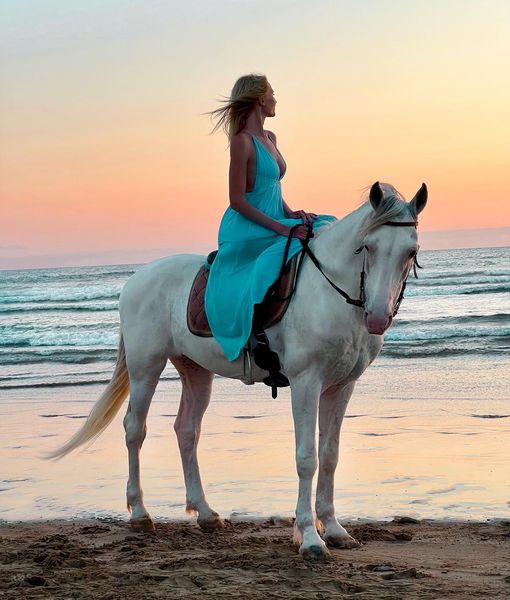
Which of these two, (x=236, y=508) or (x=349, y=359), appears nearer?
(x=349, y=359)

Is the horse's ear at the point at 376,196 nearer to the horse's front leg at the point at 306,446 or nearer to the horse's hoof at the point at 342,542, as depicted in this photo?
the horse's front leg at the point at 306,446

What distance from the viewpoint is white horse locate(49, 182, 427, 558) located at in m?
4.32

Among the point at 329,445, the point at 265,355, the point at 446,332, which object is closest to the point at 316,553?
the point at 329,445

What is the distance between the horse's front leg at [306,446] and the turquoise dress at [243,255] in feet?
1.59

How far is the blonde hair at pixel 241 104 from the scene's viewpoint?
5.24m

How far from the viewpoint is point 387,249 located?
425 cm

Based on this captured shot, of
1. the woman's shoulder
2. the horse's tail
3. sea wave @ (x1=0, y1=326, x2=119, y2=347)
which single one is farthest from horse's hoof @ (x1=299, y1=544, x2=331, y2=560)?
sea wave @ (x1=0, y1=326, x2=119, y2=347)

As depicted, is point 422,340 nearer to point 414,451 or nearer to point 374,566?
point 414,451

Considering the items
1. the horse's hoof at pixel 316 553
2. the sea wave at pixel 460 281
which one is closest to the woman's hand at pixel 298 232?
the horse's hoof at pixel 316 553

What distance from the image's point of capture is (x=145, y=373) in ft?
19.3

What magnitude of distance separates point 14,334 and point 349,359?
19.5 meters

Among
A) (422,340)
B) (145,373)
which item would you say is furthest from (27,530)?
(422,340)

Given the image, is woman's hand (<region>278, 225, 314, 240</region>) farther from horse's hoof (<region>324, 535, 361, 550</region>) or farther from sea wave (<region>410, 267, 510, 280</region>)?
sea wave (<region>410, 267, 510, 280</region>)

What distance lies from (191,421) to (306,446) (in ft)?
4.48
